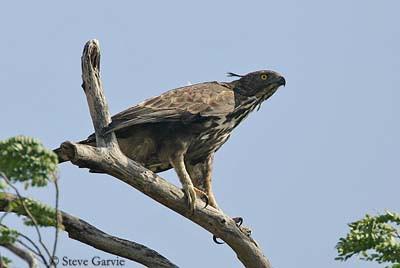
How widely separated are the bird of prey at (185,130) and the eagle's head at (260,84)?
0.50ft

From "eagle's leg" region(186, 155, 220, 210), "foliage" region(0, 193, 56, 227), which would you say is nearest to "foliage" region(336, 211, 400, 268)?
"foliage" region(0, 193, 56, 227)

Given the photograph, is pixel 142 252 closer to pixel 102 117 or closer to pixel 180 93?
Answer: pixel 102 117

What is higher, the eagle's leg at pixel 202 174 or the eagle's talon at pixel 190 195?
the eagle's leg at pixel 202 174

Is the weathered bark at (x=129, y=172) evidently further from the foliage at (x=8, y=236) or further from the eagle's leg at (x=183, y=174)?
the foliage at (x=8, y=236)

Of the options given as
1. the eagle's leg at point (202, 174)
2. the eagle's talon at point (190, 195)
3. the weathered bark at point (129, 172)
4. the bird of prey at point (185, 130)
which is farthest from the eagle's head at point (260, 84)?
the weathered bark at point (129, 172)

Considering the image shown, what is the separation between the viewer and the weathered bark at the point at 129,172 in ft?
29.5

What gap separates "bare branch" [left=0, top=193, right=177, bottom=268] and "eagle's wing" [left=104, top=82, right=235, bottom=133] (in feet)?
4.36

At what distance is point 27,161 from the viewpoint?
623 cm

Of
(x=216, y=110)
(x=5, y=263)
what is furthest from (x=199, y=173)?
(x=5, y=263)

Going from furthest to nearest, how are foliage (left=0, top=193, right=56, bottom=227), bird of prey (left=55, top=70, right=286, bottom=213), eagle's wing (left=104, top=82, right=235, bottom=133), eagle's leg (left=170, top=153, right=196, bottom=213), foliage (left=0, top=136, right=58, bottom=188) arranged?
bird of prey (left=55, top=70, right=286, bottom=213) < eagle's wing (left=104, top=82, right=235, bottom=133) < eagle's leg (left=170, top=153, right=196, bottom=213) < foliage (left=0, top=193, right=56, bottom=227) < foliage (left=0, top=136, right=58, bottom=188)

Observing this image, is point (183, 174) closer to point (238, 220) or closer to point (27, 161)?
point (238, 220)

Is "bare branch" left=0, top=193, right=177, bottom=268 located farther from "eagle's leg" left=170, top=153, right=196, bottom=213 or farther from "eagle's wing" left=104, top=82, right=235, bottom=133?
"eagle's wing" left=104, top=82, right=235, bottom=133

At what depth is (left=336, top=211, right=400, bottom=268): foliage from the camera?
23.4 ft

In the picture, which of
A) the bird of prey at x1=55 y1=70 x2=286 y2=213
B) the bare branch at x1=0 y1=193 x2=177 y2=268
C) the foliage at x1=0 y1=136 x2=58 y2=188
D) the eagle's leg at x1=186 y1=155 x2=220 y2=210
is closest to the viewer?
the foliage at x1=0 y1=136 x2=58 y2=188
